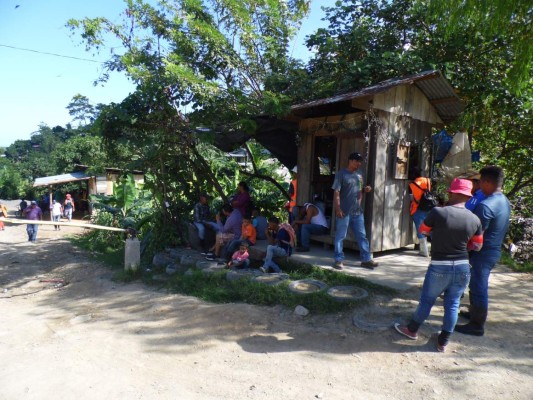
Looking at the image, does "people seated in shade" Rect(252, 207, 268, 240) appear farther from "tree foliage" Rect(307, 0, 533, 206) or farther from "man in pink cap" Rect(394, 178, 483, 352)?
"man in pink cap" Rect(394, 178, 483, 352)

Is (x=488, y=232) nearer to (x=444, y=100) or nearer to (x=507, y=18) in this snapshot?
(x=507, y=18)

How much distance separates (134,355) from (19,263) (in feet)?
26.2

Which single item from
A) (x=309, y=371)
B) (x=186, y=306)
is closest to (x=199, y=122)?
(x=186, y=306)

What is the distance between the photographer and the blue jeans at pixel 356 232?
6145 mm

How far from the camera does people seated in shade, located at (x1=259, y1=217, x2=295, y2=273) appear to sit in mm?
6516

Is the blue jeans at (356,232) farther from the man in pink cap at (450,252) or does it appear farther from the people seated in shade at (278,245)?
the man in pink cap at (450,252)

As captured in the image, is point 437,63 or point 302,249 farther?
point 437,63

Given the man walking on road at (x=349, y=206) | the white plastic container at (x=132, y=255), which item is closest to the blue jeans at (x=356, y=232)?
the man walking on road at (x=349, y=206)

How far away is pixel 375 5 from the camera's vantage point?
31.3 feet

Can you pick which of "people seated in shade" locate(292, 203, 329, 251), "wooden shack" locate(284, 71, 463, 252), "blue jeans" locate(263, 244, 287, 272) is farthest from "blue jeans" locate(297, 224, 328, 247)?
"blue jeans" locate(263, 244, 287, 272)

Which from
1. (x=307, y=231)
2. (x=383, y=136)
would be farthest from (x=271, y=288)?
(x=383, y=136)

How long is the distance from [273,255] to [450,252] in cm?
331

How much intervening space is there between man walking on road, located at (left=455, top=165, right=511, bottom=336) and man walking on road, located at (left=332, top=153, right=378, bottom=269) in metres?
2.14

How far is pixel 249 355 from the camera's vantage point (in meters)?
4.14
